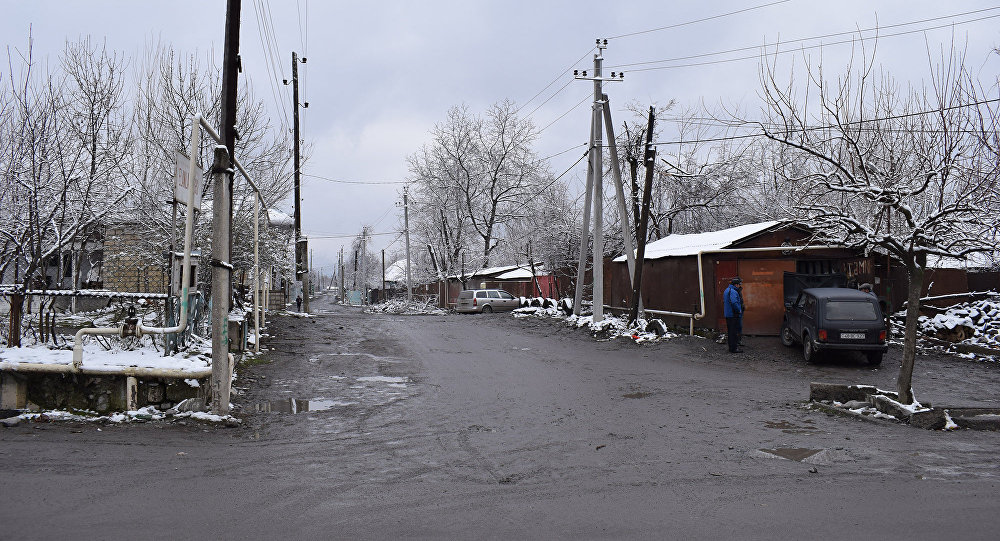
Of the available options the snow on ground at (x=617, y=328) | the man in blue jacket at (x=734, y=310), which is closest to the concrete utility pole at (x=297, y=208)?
the snow on ground at (x=617, y=328)

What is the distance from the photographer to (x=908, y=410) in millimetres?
8352

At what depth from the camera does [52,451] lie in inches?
245

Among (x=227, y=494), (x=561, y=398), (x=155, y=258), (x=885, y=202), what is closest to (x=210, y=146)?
(x=155, y=258)

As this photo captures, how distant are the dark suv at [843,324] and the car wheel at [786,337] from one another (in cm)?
139

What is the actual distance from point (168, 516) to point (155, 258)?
557 inches

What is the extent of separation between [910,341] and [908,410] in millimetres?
1418

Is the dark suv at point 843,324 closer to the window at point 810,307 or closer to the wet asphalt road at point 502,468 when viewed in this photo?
the window at point 810,307

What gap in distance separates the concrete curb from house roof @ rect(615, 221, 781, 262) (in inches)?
356

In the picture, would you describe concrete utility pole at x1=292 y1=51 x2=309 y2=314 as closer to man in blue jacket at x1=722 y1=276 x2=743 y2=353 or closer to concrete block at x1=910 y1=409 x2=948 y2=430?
man in blue jacket at x1=722 y1=276 x2=743 y2=353

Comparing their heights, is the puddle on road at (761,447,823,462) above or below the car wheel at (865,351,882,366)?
below

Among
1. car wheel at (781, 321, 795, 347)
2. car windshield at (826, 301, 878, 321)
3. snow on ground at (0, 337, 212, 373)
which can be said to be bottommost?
car wheel at (781, 321, 795, 347)

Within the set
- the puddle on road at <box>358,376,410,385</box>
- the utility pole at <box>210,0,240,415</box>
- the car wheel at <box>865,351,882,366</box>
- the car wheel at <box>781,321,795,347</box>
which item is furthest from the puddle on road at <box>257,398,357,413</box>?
the car wheel at <box>781,321,795,347</box>

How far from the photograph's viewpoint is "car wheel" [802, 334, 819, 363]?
14719 millimetres

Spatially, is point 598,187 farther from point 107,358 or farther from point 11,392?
point 11,392
